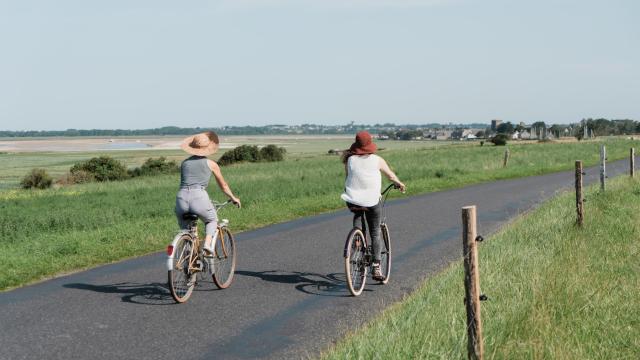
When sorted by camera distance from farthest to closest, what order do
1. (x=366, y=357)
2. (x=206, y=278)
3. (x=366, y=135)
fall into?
(x=206, y=278)
(x=366, y=135)
(x=366, y=357)

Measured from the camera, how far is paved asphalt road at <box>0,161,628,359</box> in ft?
20.9

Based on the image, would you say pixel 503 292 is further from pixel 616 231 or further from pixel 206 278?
pixel 616 231

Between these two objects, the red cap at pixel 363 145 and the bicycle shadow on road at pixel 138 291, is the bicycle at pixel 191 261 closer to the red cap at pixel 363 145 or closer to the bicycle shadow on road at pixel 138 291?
the bicycle shadow on road at pixel 138 291

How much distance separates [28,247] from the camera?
41.2ft

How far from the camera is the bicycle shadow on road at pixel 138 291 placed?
328 inches

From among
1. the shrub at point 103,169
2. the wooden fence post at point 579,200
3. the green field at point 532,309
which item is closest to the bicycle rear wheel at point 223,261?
the green field at point 532,309

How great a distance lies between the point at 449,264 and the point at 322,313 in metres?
3.27

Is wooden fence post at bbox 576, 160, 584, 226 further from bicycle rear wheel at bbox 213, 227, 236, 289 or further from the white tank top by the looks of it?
bicycle rear wheel at bbox 213, 227, 236, 289

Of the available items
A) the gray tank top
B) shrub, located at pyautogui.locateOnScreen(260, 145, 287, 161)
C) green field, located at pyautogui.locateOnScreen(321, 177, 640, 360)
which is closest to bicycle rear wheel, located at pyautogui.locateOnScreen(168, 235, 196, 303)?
the gray tank top

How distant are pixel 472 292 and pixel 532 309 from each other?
61.7 inches

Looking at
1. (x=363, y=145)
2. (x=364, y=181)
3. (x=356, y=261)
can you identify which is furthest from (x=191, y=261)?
(x=363, y=145)

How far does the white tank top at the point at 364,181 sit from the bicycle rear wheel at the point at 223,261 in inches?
68.0

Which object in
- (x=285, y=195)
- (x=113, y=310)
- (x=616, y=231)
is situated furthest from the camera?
(x=285, y=195)

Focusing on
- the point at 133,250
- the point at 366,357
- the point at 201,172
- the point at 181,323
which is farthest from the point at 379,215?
the point at 133,250
